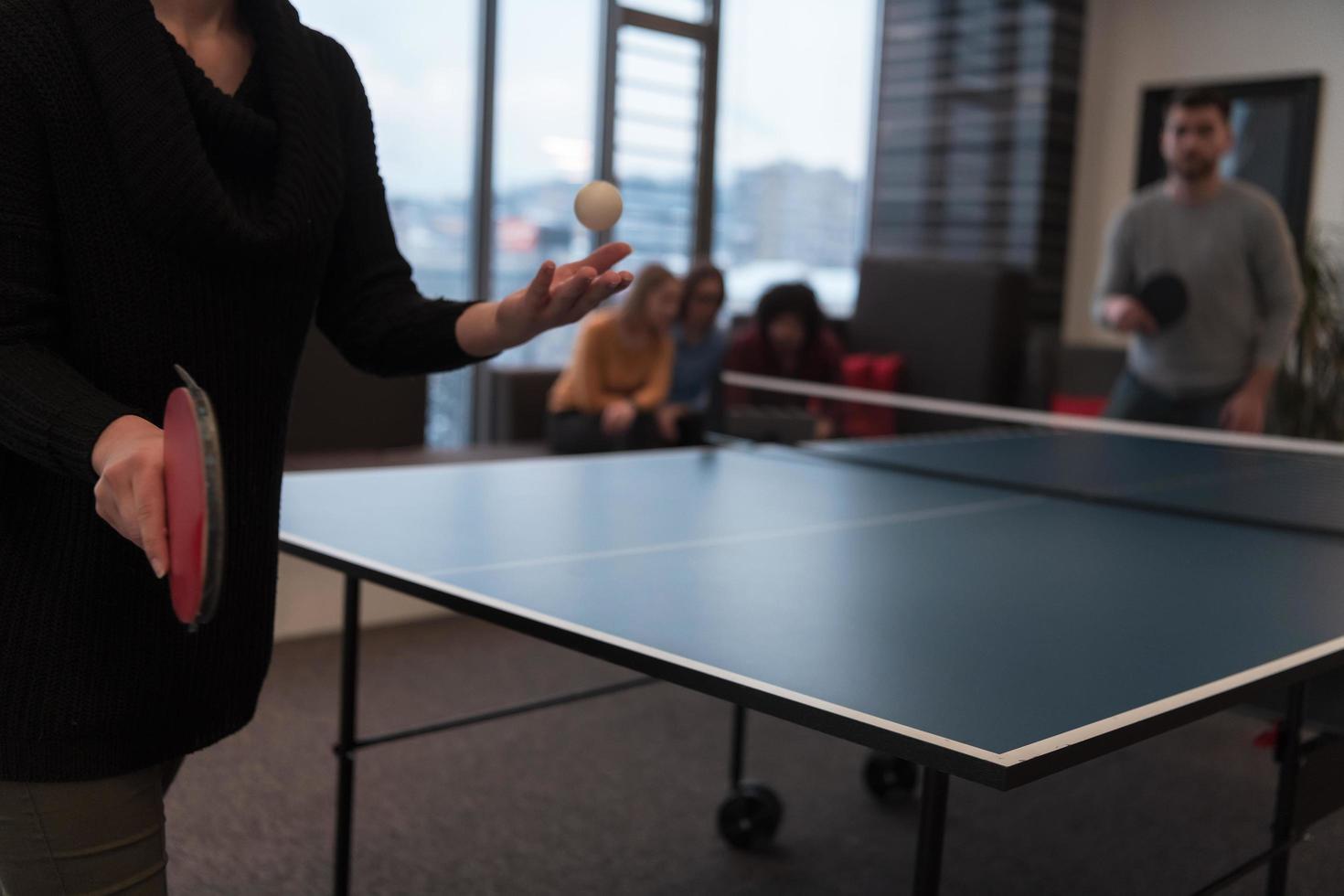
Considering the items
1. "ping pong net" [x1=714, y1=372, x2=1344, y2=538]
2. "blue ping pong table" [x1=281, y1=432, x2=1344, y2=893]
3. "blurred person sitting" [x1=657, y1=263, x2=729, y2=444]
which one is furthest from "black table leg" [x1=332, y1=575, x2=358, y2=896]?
"blurred person sitting" [x1=657, y1=263, x2=729, y2=444]

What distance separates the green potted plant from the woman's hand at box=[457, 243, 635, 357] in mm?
5525

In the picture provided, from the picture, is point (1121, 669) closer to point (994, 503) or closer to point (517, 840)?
point (994, 503)

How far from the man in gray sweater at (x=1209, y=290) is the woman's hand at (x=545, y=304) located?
2789mm

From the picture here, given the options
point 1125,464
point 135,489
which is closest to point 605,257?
point 135,489

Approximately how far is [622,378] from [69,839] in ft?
12.7

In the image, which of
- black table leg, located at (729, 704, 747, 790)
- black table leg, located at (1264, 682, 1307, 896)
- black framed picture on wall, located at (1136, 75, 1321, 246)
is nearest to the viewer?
black table leg, located at (1264, 682, 1307, 896)

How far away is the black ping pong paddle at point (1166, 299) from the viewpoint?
3838mm

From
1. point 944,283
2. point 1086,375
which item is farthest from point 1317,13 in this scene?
point 944,283

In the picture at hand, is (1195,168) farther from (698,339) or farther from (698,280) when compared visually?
(698,339)

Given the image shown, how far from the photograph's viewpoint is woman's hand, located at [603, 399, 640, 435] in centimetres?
461

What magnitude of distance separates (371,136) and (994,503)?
1545 millimetres

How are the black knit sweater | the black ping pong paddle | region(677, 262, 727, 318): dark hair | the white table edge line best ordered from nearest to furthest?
the black knit sweater → the white table edge line → the black ping pong paddle → region(677, 262, 727, 318): dark hair

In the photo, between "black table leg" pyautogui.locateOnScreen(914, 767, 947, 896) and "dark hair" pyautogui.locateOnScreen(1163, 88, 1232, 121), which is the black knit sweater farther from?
"dark hair" pyautogui.locateOnScreen(1163, 88, 1232, 121)

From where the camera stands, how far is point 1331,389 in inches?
242
